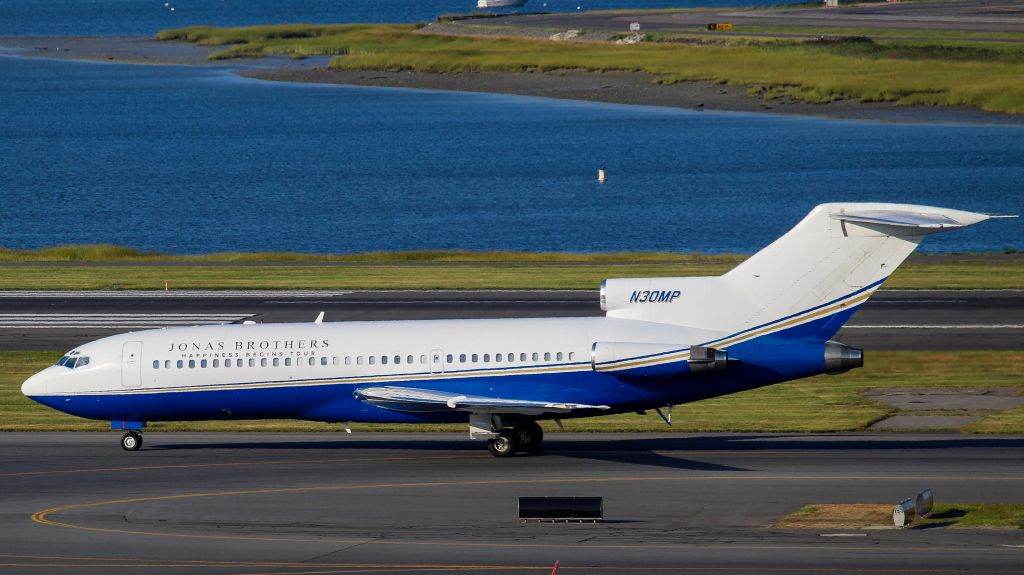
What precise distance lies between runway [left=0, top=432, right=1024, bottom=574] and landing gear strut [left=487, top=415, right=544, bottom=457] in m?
0.38

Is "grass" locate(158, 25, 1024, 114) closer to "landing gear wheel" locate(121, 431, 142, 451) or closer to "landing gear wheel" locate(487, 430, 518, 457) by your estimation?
"landing gear wheel" locate(487, 430, 518, 457)

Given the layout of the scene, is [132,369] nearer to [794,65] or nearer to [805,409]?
[805,409]

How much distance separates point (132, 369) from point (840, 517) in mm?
19737

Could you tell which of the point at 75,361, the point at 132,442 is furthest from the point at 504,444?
the point at 75,361

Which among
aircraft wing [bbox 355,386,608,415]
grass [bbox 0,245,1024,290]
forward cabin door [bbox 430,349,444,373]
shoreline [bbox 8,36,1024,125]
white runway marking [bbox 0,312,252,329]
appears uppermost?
shoreline [bbox 8,36,1024,125]

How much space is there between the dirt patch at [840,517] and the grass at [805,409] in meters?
9.92

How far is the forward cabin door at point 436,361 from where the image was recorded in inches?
1519

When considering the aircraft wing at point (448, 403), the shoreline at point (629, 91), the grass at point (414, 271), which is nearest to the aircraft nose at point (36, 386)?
the aircraft wing at point (448, 403)

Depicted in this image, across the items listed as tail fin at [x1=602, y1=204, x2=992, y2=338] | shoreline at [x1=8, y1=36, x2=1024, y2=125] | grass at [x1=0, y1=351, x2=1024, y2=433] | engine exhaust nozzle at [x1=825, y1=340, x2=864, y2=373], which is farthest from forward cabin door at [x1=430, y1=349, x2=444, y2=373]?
shoreline at [x1=8, y1=36, x2=1024, y2=125]

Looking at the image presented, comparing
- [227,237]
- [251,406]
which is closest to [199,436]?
[251,406]

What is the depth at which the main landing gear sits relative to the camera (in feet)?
129

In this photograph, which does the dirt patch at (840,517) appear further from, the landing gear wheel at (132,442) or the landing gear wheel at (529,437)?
the landing gear wheel at (132,442)

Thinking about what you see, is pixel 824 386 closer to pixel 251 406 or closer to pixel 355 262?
pixel 251 406

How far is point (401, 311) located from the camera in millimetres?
62781
